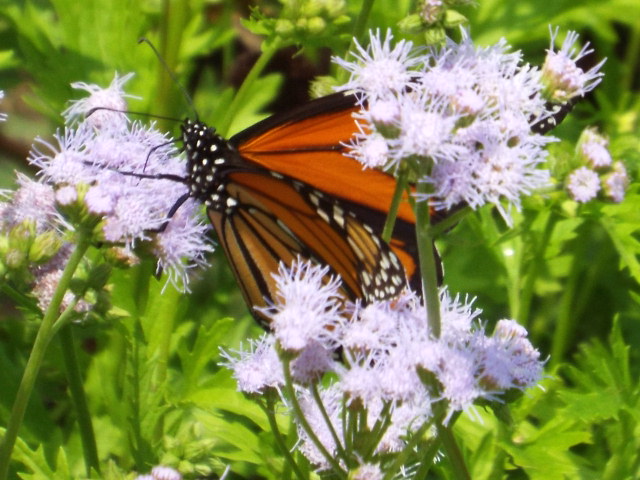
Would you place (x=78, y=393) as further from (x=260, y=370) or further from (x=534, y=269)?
(x=534, y=269)

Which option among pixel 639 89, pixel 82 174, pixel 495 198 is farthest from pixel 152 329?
pixel 639 89

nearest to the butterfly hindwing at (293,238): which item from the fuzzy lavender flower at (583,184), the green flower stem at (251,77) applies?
the green flower stem at (251,77)

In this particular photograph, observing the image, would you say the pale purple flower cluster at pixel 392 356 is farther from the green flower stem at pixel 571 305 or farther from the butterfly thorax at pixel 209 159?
the green flower stem at pixel 571 305

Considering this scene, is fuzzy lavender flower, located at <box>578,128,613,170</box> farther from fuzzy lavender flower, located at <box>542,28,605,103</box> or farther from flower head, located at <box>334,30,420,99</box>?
flower head, located at <box>334,30,420,99</box>

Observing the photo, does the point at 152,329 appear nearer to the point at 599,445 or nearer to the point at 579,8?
the point at 599,445

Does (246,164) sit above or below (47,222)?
above

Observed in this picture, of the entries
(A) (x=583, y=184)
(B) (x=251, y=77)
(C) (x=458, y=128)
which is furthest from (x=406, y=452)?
(B) (x=251, y=77)
